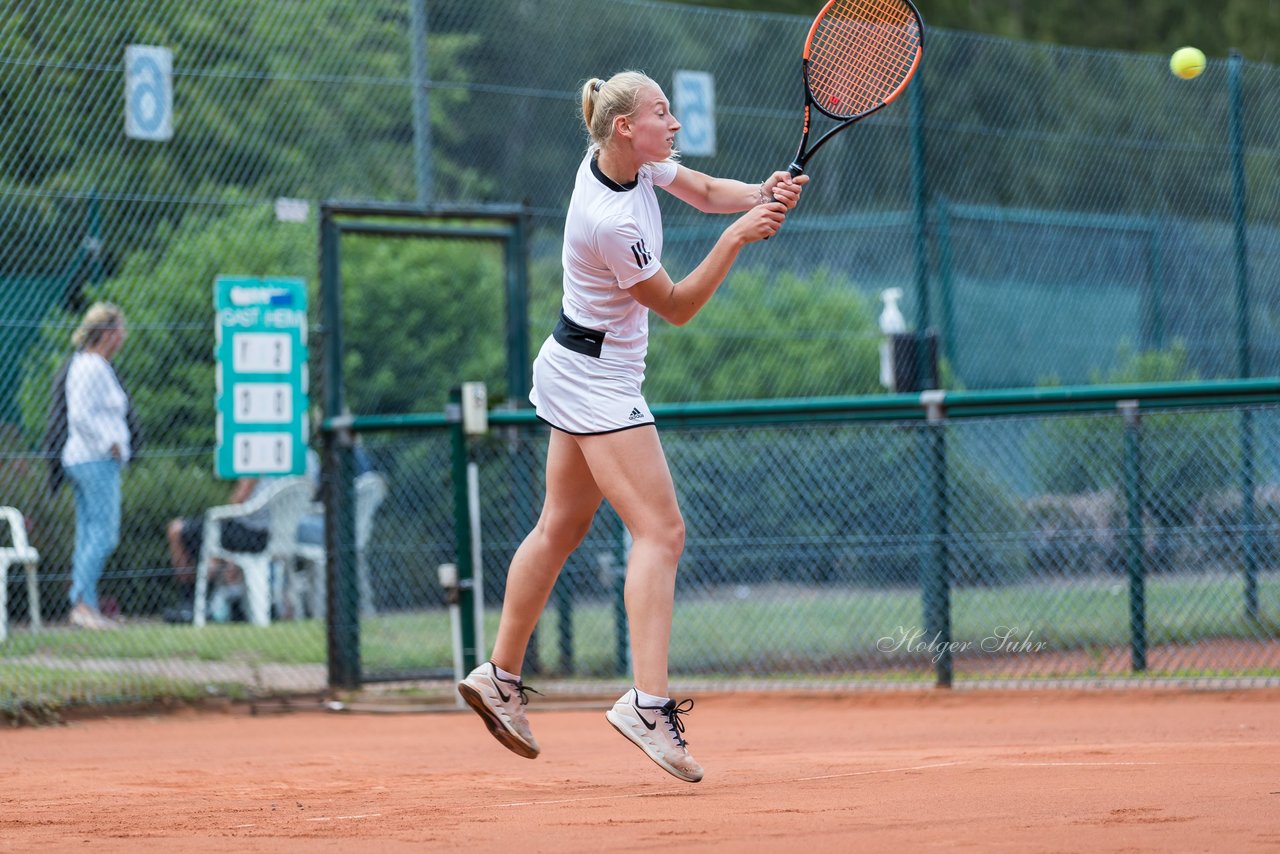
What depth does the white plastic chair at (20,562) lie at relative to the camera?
7.47 metres

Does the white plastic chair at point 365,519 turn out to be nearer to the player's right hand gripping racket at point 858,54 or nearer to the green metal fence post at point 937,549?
the green metal fence post at point 937,549

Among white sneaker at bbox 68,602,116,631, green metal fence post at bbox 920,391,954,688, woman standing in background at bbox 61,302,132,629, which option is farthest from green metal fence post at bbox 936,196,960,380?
white sneaker at bbox 68,602,116,631

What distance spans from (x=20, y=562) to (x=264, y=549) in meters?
1.98

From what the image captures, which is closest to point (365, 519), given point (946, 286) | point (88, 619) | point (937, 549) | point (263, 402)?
point (263, 402)

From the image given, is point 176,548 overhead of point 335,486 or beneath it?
beneath

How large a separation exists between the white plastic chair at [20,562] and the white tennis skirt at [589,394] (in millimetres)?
3671

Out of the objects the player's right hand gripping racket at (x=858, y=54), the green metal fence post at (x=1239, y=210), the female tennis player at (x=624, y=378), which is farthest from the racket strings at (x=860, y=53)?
the green metal fence post at (x=1239, y=210)

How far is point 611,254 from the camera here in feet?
14.9

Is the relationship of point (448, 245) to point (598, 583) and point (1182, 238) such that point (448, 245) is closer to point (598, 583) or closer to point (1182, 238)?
point (598, 583)

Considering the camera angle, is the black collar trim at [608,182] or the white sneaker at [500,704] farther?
the white sneaker at [500,704]

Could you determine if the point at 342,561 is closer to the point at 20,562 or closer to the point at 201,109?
the point at 20,562

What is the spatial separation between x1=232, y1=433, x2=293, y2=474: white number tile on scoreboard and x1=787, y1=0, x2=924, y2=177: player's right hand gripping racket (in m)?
3.44

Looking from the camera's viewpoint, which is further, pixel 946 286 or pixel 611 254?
pixel 946 286

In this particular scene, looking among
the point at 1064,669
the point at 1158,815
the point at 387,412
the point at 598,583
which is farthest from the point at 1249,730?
the point at 387,412
